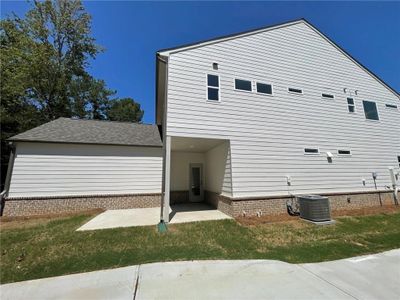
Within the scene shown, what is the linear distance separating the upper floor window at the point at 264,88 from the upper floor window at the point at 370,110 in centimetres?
628

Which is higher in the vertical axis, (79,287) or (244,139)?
(244,139)

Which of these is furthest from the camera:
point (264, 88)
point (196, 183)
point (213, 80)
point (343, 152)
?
point (196, 183)

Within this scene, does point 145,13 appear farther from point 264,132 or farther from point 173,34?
point 264,132

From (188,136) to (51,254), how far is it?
5.36 meters

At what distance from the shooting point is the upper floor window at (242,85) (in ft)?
28.6

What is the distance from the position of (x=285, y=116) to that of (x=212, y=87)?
3788mm

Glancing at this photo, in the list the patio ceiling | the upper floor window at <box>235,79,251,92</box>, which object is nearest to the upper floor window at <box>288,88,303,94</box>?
the upper floor window at <box>235,79,251,92</box>

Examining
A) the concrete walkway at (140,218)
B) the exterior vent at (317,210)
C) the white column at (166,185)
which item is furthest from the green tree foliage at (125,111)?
the exterior vent at (317,210)

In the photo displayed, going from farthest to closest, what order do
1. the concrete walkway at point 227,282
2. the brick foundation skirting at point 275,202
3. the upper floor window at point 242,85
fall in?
the upper floor window at point 242,85 → the brick foundation skirting at point 275,202 → the concrete walkway at point 227,282

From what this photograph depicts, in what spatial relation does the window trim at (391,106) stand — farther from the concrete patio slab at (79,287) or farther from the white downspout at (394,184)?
the concrete patio slab at (79,287)

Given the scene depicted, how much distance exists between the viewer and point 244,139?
831cm

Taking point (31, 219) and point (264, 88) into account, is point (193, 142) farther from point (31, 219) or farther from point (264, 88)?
point (31, 219)

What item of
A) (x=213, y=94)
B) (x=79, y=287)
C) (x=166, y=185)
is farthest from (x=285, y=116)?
(x=79, y=287)

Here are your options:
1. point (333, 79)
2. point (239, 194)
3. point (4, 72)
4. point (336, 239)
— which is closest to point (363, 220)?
point (336, 239)
